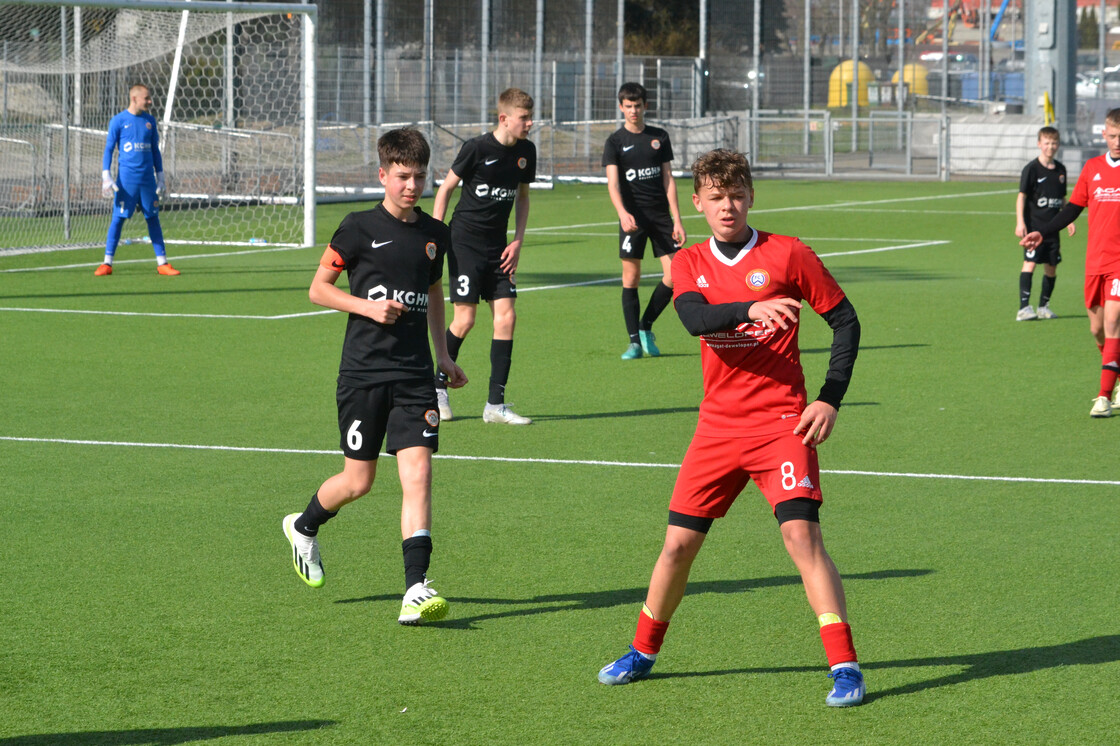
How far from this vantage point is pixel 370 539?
720 cm

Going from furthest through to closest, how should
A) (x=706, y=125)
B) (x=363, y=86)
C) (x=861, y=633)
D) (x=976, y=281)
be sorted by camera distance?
(x=706, y=125) < (x=363, y=86) < (x=976, y=281) < (x=861, y=633)

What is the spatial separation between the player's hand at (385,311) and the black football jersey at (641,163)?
7.20 m

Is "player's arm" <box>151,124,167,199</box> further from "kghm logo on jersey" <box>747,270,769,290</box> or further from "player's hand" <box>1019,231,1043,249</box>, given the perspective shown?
"kghm logo on jersey" <box>747,270,769,290</box>

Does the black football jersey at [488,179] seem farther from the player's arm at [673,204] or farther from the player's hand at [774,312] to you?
the player's hand at [774,312]

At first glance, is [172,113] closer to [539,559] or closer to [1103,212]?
[1103,212]

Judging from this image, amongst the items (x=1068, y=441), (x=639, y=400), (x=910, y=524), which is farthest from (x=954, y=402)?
(x=910, y=524)

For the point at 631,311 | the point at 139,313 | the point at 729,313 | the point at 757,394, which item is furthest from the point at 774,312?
the point at 139,313

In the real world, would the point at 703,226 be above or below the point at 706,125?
below

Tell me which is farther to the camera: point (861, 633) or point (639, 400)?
point (639, 400)

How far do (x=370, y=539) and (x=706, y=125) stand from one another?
37349mm

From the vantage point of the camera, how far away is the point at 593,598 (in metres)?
6.26

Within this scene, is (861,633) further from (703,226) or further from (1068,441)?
(703,226)

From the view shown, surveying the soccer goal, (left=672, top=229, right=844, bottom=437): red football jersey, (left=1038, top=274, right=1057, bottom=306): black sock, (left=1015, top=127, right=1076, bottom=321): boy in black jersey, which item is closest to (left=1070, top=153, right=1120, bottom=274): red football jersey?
(left=1015, top=127, right=1076, bottom=321): boy in black jersey

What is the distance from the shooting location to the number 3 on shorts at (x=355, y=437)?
601 centimetres
